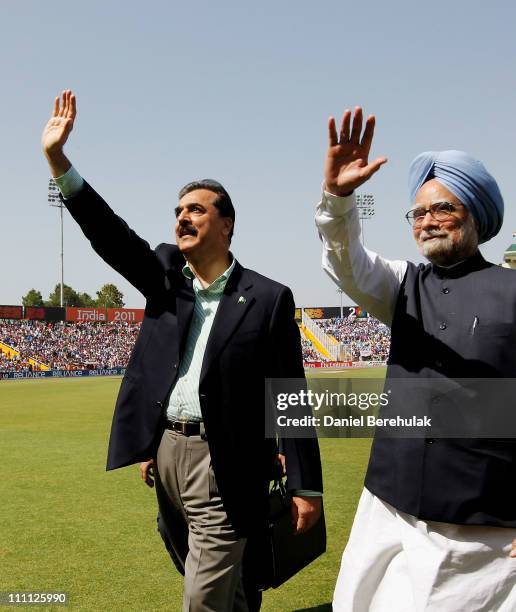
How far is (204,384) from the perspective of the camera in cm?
321

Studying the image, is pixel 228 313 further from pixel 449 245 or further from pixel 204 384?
pixel 449 245

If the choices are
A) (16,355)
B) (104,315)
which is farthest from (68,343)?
(104,315)

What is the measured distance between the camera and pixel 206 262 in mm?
3531

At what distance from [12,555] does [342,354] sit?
66.3m

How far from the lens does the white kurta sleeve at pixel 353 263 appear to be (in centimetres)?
262

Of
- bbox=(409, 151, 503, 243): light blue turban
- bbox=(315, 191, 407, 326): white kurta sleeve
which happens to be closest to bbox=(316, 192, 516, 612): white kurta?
bbox=(315, 191, 407, 326): white kurta sleeve

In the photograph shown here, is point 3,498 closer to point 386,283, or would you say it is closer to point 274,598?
→ point 274,598

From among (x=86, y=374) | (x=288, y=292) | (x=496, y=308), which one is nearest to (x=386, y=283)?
(x=496, y=308)

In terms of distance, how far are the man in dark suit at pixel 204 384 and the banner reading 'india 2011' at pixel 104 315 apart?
6370 cm

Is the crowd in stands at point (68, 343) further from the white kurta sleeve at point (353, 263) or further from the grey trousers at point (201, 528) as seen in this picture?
the white kurta sleeve at point (353, 263)

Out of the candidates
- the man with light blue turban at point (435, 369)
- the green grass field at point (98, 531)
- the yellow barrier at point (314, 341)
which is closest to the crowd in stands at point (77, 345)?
the yellow barrier at point (314, 341)

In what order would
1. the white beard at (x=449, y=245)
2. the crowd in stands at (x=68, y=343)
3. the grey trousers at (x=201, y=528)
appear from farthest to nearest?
the crowd in stands at (x=68, y=343) < the grey trousers at (x=201, y=528) < the white beard at (x=449, y=245)

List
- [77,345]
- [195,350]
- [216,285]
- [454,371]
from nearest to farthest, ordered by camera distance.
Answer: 1. [454,371]
2. [195,350]
3. [216,285]
4. [77,345]

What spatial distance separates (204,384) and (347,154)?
1340 mm
